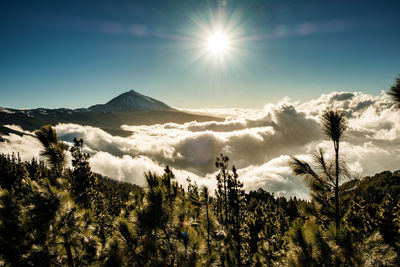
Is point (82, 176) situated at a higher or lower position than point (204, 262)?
higher

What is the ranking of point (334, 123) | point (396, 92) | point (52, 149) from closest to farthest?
point (396, 92)
point (334, 123)
point (52, 149)

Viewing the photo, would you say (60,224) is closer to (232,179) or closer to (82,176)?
(232,179)

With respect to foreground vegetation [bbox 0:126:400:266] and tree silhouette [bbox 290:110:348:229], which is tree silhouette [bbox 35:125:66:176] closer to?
foreground vegetation [bbox 0:126:400:266]

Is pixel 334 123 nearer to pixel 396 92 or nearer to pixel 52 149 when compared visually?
pixel 396 92

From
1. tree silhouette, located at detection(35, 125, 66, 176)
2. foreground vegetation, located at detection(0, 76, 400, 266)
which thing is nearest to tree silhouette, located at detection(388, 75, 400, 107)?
foreground vegetation, located at detection(0, 76, 400, 266)

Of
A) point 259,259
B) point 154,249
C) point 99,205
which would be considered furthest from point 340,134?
point 99,205

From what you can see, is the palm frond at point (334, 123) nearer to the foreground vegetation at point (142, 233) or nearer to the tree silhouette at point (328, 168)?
the tree silhouette at point (328, 168)

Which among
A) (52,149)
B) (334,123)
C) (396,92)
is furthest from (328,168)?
(52,149)


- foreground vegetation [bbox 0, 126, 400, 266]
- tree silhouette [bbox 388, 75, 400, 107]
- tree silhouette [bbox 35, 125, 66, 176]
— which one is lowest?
foreground vegetation [bbox 0, 126, 400, 266]

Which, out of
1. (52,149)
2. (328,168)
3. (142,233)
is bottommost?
(142,233)

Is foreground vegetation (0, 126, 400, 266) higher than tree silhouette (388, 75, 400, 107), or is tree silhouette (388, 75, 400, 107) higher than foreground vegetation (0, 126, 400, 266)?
tree silhouette (388, 75, 400, 107)

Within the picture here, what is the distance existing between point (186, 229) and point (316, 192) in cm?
512

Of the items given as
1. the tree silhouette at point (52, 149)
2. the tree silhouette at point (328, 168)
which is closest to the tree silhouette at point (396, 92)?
the tree silhouette at point (328, 168)

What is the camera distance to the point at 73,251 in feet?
17.9
